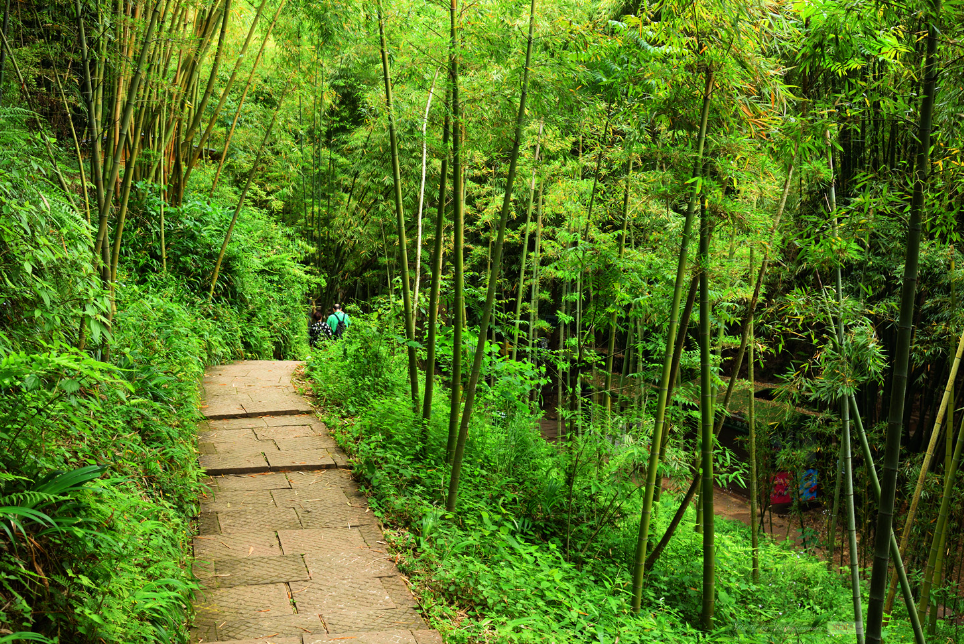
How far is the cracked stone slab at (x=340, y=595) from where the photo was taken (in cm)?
270

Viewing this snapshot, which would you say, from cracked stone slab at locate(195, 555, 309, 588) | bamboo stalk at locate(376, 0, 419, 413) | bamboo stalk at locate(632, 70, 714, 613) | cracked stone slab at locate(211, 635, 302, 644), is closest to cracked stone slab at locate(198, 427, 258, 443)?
bamboo stalk at locate(376, 0, 419, 413)

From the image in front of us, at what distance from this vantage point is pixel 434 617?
2713 millimetres

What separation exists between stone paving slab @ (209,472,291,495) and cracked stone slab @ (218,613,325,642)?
1287 millimetres

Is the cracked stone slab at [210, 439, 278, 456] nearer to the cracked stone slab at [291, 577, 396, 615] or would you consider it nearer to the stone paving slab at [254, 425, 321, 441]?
the stone paving slab at [254, 425, 321, 441]

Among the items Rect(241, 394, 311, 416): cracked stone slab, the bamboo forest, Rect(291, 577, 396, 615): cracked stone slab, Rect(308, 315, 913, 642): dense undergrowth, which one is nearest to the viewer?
the bamboo forest

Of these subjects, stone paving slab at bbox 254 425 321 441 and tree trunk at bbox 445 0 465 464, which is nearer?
tree trunk at bbox 445 0 465 464

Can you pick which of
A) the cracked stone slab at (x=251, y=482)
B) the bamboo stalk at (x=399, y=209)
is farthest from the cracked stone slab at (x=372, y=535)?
the bamboo stalk at (x=399, y=209)

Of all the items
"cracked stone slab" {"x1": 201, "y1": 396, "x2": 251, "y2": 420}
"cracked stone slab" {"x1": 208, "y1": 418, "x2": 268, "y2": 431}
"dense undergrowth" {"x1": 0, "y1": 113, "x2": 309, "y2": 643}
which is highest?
"dense undergrowth" {"x1": 0, "y1": 113, "x2": 309, "y2": 643}

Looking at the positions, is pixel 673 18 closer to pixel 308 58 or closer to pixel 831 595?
pixel 831 595

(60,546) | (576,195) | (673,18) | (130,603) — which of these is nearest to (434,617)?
(130,603)

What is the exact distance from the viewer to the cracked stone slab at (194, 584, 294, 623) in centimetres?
256

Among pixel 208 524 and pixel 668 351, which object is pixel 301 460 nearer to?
pixel 208 524

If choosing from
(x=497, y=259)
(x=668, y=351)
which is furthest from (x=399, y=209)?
(x=668, y=351)

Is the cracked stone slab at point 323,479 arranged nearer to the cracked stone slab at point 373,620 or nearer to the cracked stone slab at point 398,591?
the cracked stone slab at point 398,591
